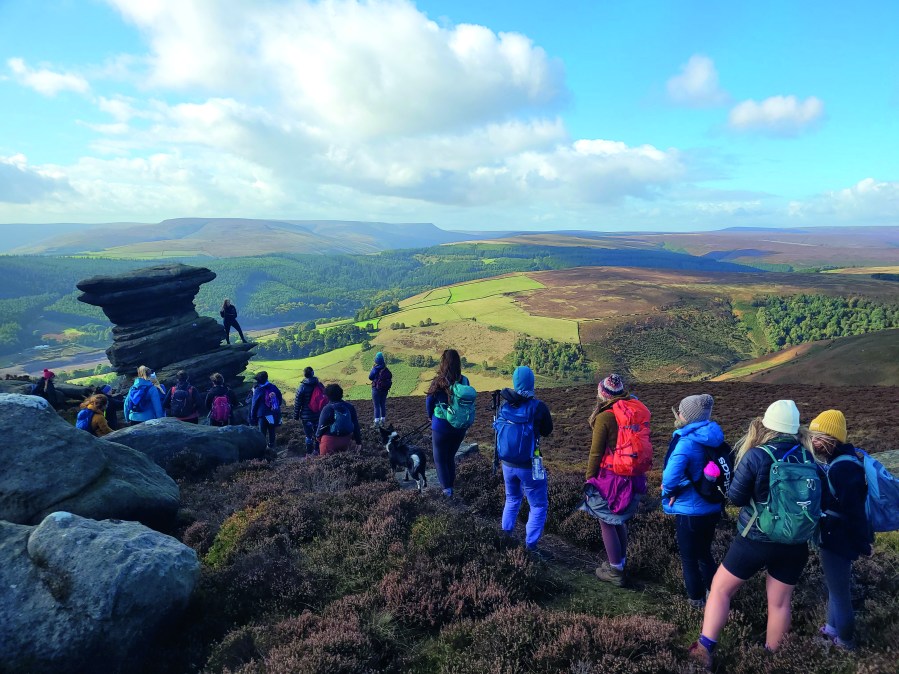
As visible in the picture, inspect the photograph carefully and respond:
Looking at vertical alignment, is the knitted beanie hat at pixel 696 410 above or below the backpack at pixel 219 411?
above

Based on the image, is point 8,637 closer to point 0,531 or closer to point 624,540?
point 0,531

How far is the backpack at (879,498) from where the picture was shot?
13.3 feet

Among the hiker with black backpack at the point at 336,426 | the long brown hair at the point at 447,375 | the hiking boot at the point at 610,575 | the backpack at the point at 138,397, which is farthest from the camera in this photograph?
the backpack at the point at 138,397

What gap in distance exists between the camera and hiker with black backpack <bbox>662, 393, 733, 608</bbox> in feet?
14.9

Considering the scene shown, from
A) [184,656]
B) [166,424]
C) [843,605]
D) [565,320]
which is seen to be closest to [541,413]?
[843,605]

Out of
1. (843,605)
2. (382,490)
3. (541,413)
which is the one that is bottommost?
(382,490)

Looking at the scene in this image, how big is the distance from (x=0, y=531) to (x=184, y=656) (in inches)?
95.5

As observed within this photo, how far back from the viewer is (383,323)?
103375mm

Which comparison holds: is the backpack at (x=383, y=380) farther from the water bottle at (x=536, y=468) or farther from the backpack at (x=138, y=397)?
the water bottle at (x=536, y=468)

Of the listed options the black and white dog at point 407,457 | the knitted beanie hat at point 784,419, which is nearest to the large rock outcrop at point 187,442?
the black and white dog at point 407,457

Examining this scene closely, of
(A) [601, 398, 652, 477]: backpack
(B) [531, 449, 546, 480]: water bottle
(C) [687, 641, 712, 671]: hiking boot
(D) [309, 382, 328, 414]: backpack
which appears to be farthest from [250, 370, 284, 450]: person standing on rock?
(C) [687, 641, 712, 671]: hiking boot

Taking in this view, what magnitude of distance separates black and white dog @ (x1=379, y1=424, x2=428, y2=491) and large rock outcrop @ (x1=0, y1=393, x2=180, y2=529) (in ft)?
13.0

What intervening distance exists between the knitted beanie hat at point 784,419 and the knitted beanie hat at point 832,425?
0.38 m

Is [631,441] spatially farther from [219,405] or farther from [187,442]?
[219,405]
